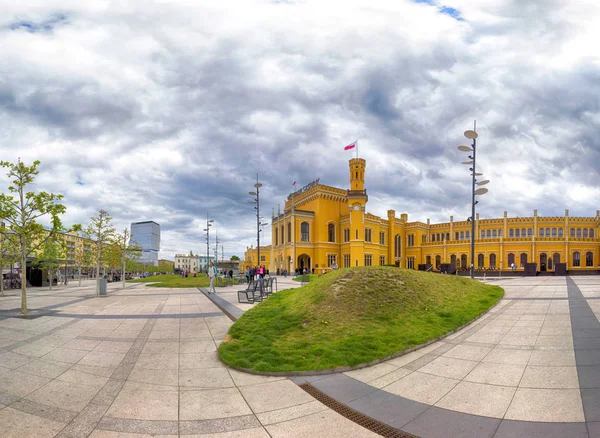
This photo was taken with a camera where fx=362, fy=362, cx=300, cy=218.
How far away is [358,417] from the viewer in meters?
5.03

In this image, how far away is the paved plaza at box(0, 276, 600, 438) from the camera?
4.71m

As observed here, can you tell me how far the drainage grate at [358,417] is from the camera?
456 centimetres

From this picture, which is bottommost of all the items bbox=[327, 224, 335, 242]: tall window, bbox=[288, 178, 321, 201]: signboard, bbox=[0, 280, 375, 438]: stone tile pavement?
bbox=[0, 280, 375, 438]: stone tile pavement

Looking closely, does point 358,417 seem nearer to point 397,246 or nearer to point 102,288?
point 102,288

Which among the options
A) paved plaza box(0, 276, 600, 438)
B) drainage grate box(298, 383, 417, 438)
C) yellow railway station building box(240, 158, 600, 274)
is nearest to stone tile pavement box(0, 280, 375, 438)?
paved plaza box(0, 276, 600, 438)

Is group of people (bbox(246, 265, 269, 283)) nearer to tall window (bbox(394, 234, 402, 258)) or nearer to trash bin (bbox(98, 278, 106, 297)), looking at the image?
trash bin (bbox(98, 278, 106, 297))

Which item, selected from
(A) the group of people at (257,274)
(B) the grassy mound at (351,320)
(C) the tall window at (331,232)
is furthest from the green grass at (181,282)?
(C) the tall window at (331,232)

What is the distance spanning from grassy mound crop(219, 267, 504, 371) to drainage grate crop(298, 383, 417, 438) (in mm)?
1054

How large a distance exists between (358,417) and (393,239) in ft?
227

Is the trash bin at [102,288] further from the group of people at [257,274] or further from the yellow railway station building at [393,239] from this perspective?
the yellow railway station building at [393,239]

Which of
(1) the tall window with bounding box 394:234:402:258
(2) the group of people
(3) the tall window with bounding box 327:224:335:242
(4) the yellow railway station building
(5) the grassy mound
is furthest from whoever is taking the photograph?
(1) the tall window with bounding box 394:234:402:258

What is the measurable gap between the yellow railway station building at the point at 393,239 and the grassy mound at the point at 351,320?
1738 inches

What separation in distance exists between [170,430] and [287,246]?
2335 inches

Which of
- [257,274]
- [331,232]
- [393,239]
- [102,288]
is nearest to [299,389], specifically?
[102,288]
